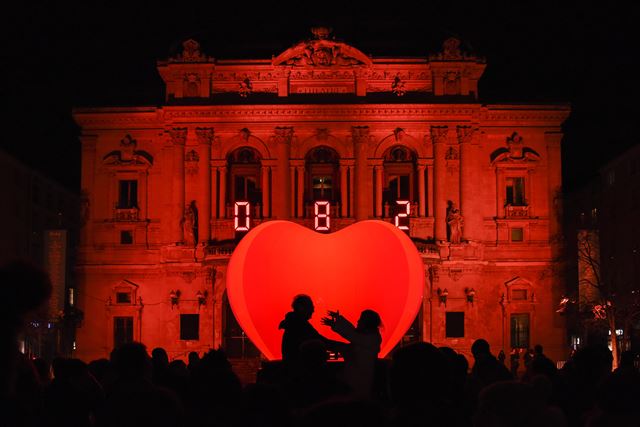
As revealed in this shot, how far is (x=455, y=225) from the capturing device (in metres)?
59.4

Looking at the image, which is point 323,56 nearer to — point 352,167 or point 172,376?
point 352,167

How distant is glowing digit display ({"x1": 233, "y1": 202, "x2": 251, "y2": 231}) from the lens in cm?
5950

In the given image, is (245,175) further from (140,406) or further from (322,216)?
(140,406)

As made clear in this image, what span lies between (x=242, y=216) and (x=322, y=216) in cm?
433

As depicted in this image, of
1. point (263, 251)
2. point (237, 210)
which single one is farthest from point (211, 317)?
point (263, 251)

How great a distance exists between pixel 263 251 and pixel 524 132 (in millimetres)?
37130

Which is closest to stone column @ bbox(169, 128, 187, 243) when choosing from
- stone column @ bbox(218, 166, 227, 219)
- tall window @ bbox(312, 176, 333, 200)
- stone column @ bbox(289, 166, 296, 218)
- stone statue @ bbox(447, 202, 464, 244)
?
stone column @ bbox(218, 166, 227, 219)

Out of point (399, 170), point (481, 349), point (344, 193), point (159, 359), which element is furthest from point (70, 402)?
point (399, 170)

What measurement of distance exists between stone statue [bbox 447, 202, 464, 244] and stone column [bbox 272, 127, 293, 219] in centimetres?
863

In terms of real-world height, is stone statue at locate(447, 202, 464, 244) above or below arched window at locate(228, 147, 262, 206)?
below

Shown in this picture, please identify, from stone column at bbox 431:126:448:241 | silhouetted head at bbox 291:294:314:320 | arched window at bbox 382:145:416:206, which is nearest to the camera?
silhouetted head at bbox 291:294:314:320

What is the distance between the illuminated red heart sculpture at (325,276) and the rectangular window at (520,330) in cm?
3420

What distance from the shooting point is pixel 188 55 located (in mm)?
60812

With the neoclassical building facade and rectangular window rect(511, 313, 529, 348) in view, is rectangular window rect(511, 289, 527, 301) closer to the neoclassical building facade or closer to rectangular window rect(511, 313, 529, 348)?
the neoclassical building facade
